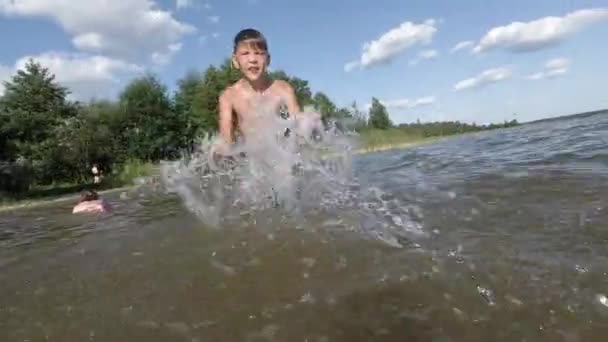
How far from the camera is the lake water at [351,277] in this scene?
2332 mm

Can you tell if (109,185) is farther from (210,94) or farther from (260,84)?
(260,84)

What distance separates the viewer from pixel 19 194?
27.1m

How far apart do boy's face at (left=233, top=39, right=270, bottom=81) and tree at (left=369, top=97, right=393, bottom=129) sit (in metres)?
77.9

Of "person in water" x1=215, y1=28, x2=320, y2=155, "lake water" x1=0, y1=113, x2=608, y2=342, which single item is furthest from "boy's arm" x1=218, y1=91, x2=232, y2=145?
"lake water" x1=0, y1=113, x2=608, y2=342

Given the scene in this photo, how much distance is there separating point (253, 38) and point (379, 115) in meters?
80.4

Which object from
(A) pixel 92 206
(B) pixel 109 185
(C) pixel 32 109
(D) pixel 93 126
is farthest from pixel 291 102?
(C) pixel 32 109

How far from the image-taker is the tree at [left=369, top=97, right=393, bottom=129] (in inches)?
3275

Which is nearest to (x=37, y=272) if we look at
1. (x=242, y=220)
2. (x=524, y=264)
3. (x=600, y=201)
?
(x=242, y=220)

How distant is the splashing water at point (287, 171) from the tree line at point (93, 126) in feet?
A: 57.2

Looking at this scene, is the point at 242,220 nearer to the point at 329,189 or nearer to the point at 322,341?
the point at 329,189

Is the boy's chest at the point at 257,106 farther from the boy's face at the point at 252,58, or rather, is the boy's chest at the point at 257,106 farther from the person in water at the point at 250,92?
the boy's face at the point at 252,58

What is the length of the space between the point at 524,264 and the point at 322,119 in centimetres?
298

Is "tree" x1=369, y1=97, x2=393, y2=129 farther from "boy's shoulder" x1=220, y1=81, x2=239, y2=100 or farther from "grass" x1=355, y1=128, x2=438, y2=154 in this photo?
"boy's shoulder" x1=220, y1=81, x2=239, y2=100

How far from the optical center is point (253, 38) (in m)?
5.45
